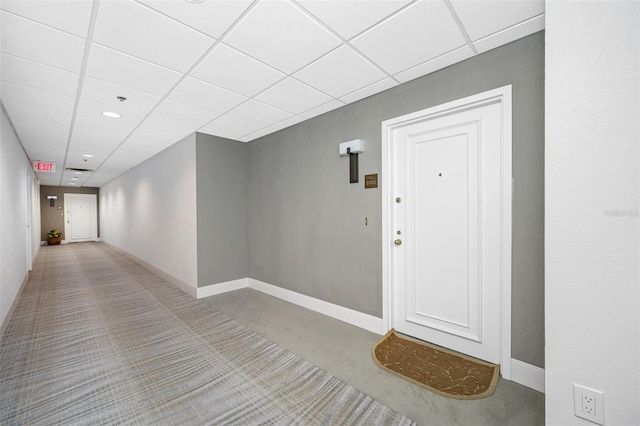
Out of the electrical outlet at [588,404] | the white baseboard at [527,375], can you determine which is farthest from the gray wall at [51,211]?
the electrical outlet at [588,404]

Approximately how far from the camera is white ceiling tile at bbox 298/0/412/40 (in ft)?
5.41

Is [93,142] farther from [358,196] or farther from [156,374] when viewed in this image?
[358,196]

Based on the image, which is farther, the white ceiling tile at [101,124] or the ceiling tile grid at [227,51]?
the white ceiling tile at [101,124]

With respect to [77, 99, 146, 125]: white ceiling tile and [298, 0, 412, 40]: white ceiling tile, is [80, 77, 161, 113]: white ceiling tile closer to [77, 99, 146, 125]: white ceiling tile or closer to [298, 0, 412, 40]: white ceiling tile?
[77, 99, 146, 125]: white ceiling tile

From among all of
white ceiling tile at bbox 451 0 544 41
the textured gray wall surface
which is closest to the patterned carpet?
the textured gray wall surface

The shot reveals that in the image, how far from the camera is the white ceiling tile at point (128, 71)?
215cm

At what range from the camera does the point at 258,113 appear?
11.2 feet

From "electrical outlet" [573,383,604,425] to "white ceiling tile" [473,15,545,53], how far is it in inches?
88.5

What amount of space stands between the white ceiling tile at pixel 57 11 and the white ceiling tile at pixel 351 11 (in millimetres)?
1388

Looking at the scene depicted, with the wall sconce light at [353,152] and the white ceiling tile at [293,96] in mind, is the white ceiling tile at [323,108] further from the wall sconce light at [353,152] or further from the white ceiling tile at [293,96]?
the wall sconce light at [353,152]

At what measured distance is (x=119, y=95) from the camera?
2861 mm

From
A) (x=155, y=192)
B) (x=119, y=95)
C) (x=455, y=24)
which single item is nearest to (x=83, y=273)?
(x=155, y=192)

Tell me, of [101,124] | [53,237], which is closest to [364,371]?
[101,124]

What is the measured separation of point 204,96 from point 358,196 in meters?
2.06
